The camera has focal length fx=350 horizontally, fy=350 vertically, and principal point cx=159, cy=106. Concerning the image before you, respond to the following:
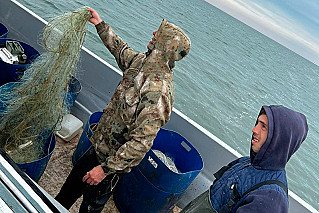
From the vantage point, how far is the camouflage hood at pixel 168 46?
213 centimetres

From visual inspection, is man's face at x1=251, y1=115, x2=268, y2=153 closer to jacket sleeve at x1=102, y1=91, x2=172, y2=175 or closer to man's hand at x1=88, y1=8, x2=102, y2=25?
jacket sleeve at x1=102, y1=91, x2=172, y2=175

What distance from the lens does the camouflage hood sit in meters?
2.13

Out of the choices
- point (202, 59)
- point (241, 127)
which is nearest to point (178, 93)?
point (241, 127)

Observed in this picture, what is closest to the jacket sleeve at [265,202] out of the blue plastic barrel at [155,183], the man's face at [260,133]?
the man's face at [260,133]

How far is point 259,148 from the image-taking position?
1.85 m

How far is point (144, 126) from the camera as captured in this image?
2.03 m

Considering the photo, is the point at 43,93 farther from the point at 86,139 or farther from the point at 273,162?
the point at 273,162

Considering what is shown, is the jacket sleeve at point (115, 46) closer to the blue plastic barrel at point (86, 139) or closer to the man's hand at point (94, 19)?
the man's hand at point (94, 19)

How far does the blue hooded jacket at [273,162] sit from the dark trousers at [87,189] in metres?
0.87

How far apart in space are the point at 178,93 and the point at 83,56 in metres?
5.49

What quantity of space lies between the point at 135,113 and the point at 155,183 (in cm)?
90

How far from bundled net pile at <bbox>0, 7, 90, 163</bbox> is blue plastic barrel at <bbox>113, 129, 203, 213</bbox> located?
80 cm

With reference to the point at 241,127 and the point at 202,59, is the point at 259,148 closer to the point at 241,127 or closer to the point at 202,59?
the point at 241,127

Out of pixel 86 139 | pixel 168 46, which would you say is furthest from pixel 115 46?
pixel 86 139
